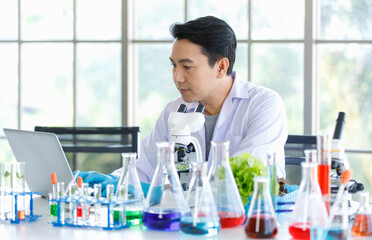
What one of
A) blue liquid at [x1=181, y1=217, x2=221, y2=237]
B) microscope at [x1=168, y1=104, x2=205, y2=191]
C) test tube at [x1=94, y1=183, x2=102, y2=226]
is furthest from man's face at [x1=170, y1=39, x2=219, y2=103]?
blue liquid at [x1=181, y1=217, x2=221, y2=237]

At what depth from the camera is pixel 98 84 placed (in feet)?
16.3

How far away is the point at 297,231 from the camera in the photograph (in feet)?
5.38

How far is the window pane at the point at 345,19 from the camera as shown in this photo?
14.4 ft

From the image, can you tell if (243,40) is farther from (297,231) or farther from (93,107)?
(297,231)

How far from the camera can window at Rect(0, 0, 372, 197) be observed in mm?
4469

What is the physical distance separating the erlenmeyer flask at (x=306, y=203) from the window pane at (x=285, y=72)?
2.98 m

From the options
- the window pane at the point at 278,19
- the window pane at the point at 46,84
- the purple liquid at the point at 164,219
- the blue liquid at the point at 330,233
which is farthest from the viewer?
the window pane at the point at 46,84

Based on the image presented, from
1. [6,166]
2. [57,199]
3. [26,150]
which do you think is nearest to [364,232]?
[57,199]

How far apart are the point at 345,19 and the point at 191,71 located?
2061mm

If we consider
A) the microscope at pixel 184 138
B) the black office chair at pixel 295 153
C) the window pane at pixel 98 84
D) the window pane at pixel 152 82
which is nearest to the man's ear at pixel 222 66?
the black office chair at pixel 295 153

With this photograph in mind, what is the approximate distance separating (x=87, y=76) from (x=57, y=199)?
3189 millimetres

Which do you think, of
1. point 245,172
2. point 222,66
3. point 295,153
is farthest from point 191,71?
point 245,172

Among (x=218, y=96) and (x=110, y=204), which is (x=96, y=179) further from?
(x=218, y=96)

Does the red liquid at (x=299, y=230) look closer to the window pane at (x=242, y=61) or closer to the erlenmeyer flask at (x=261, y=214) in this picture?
the erlenmeyer flask at (x=261, y=214)
